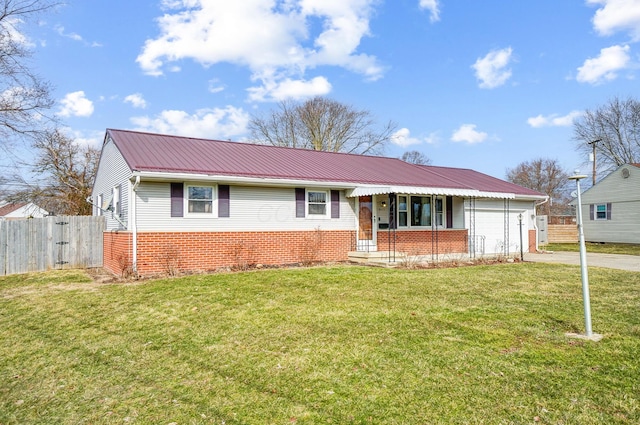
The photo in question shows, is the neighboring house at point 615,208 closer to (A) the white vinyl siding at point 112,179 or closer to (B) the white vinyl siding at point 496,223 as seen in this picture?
(B) the white vinyl siding at point 496,223

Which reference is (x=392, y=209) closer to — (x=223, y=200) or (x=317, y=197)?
(x=317, y=197)

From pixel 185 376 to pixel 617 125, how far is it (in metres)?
42.6

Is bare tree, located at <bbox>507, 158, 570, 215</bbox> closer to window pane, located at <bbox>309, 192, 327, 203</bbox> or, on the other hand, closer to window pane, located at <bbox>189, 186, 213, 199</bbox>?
window pane, located at <bbox>309, 192, 327, 203</bbox>

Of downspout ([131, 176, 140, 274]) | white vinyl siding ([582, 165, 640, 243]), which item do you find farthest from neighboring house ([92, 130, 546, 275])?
white vinyl siding ([582, 165, 640, 243])

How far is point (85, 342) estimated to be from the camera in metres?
5.67

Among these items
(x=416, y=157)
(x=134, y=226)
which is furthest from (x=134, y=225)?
(x=416, y=157)

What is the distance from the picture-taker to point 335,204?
14.0m

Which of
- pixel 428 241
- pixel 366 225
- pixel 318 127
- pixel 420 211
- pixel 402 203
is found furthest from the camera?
pixel 318 127

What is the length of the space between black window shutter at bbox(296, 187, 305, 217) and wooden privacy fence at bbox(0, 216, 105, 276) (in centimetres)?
703

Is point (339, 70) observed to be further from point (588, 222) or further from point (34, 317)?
point (34, 317)

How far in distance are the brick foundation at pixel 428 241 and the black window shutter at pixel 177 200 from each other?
709 centimetres

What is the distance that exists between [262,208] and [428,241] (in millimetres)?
6783

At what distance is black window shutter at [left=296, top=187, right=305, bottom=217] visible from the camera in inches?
523

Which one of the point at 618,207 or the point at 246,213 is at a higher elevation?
the point at 618,207
